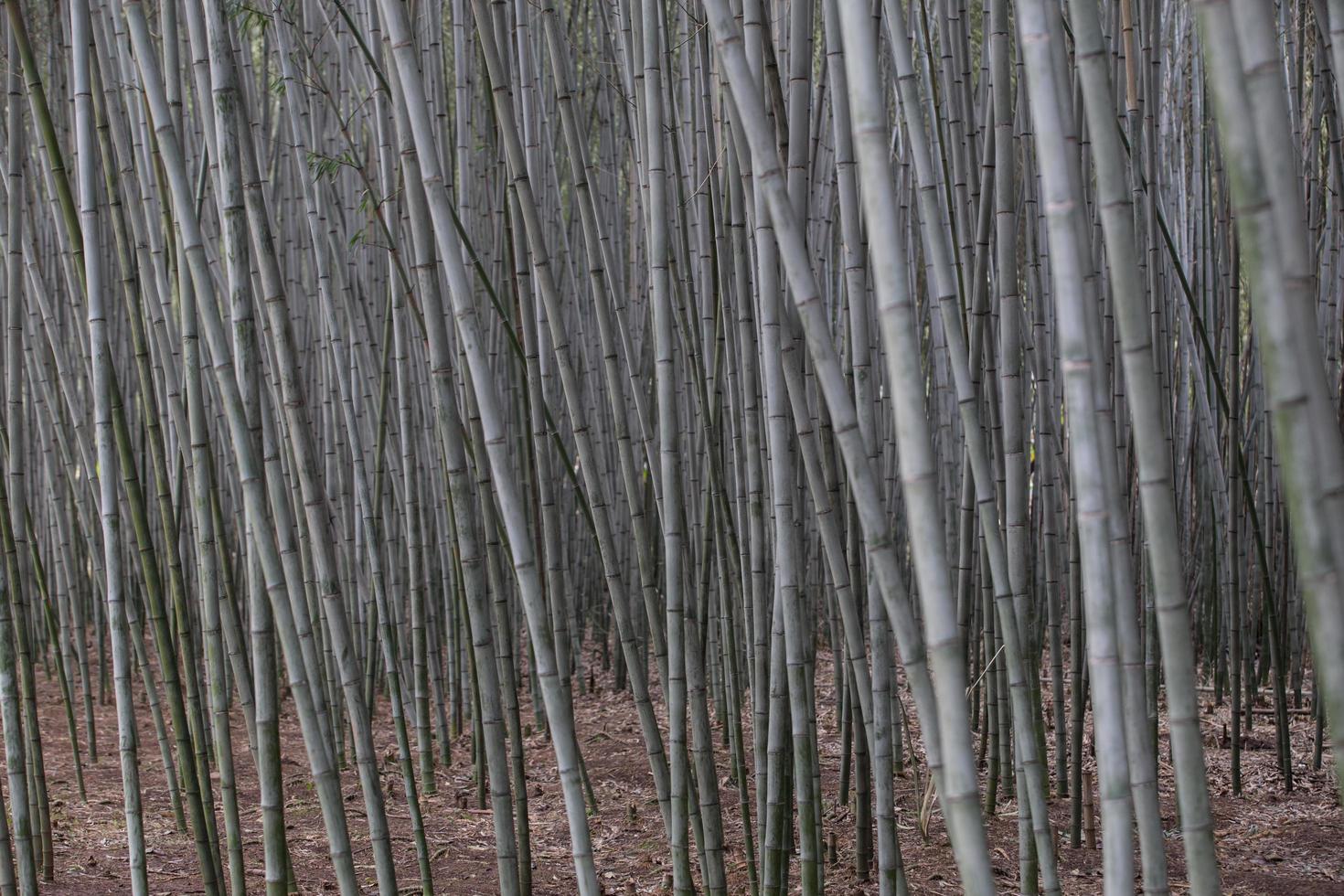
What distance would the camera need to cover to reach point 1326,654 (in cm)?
A: 61

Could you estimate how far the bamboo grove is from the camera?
29.4 inches

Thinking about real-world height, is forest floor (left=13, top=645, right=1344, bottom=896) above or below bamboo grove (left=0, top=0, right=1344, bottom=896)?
below

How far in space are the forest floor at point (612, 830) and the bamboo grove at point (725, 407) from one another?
47mm

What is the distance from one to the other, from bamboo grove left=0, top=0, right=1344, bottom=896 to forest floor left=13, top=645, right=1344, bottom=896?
47 mm

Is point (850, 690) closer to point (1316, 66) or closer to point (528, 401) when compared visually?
point (528, 401)

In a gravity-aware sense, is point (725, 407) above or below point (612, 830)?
above

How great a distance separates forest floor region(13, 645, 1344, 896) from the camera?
2105 millimetres

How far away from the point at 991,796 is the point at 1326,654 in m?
1.82

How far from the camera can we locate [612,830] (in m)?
2.49

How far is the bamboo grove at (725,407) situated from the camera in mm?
748

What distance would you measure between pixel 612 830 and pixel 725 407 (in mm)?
959

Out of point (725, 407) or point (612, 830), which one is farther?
point (612, 830)

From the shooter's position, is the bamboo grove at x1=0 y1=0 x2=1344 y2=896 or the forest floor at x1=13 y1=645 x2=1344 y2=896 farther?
the forest floor at x1=13 y1=645 x2=1344 y2=896

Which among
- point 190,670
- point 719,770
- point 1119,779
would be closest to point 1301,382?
point 1119,779
